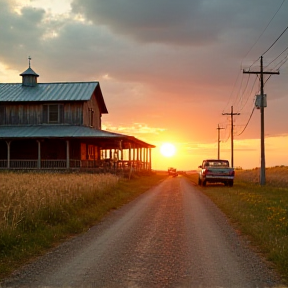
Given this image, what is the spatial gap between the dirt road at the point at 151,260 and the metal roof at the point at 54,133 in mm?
24234

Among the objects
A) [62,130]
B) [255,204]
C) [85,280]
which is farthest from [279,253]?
[62,130]

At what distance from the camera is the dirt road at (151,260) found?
266 inches

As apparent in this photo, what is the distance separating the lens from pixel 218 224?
510 inches

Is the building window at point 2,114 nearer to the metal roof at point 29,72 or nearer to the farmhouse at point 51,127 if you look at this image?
the farmhouse at point 51,127

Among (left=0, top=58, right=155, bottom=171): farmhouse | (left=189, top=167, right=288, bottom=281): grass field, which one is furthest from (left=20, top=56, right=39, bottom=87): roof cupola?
(left=189, top=167, right=288, bottom=281): grass field

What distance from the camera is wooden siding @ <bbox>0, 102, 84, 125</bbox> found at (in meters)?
43.0

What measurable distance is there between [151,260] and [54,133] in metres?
32.6

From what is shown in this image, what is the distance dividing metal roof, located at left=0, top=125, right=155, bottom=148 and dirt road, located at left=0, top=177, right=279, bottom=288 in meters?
24.2

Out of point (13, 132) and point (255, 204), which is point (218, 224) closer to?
point (255, 204)

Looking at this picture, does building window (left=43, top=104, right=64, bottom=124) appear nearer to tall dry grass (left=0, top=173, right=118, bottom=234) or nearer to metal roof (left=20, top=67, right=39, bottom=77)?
metal roof (left=20, top=67, right=39, bottom=77)

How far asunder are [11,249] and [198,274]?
13.0 feet

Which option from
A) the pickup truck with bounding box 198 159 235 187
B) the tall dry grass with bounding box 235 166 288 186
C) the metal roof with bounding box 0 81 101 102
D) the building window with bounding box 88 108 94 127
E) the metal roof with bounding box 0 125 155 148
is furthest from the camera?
the building window with bounding box 88 108 94 127

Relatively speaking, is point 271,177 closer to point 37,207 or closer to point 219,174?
point 219,174

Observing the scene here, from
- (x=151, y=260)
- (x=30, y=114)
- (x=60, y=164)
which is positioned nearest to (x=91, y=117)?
(x=30, y=114)
